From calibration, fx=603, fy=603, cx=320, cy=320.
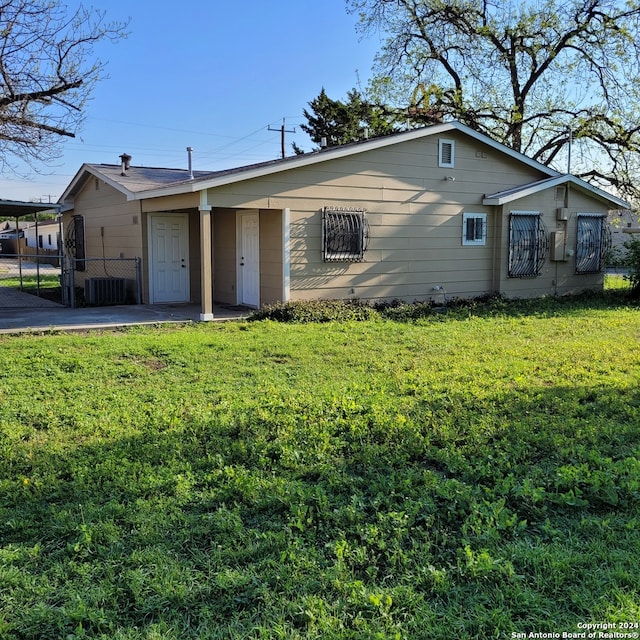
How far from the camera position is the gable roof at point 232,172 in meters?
10.7

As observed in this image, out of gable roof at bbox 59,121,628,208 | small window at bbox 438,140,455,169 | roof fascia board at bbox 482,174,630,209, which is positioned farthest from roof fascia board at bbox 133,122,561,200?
roof fascia board at bbox 482,174,630,209

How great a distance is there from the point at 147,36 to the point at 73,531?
51.4 ft

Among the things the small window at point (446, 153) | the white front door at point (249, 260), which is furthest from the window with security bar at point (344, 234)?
the small window at point (446, 153)

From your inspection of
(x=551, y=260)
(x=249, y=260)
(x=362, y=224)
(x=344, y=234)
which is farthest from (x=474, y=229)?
(x=249, y=260)

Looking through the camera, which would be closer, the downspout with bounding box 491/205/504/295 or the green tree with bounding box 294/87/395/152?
the downspout with bounding box 491/205/504/295

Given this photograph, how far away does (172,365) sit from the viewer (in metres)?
7.24

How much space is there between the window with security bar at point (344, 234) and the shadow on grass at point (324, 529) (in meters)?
7.21

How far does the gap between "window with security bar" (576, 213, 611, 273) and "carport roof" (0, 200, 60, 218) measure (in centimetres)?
1314

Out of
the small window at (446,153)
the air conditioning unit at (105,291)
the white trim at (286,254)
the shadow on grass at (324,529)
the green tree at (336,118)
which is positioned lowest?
the shadow on grass at (324,529)

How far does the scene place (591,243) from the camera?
632 inches

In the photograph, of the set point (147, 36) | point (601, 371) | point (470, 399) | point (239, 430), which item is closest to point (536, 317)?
point (601, 371)

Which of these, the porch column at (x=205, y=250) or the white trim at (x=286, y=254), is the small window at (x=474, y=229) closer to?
the white trim at (x=286, y=254)

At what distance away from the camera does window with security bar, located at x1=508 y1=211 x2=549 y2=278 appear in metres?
14.6

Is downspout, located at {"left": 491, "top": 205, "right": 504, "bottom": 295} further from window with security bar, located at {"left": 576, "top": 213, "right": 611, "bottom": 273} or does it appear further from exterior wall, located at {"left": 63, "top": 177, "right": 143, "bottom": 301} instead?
exterior wall, located at {"left": 63, "top": 177, "right": 143, "bottom": 301}
